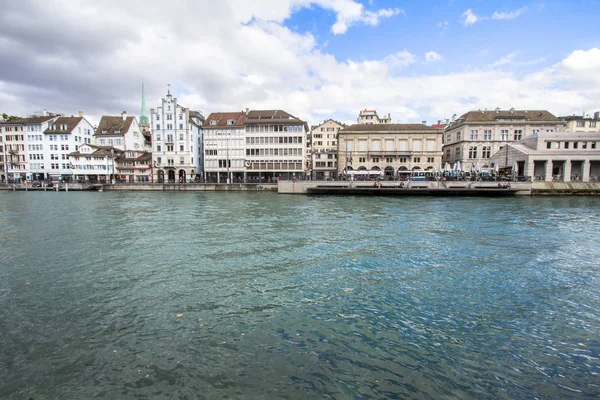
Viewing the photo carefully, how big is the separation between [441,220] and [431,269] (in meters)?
12.8

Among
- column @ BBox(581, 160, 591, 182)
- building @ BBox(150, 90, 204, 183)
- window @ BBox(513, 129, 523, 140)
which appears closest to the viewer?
column @ BBox(581, 160, 591, 182)

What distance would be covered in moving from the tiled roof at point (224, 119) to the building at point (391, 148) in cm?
2242

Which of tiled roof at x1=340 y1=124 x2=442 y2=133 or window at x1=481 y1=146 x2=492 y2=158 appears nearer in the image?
window at x1=481 y1=146 x2=492 y2=158

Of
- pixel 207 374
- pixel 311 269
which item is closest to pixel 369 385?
pixel 207 374

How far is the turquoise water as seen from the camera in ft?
16.1

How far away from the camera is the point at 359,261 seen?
1151 centimetres

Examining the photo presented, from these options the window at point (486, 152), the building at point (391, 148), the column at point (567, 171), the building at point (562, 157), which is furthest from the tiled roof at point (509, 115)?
the column at point (567, 171)

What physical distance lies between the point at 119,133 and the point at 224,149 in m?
26.9

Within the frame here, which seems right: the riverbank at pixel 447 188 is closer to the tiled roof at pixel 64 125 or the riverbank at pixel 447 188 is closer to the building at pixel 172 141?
the building at pixel 172 141

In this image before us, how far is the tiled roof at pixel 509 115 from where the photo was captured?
65.1 meters

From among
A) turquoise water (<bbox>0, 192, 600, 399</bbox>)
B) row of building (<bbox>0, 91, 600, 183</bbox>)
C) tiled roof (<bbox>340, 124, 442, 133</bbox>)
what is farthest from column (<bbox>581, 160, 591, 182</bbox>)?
turquoise water (<bbox>0, 192, 600, 399</bbox>)

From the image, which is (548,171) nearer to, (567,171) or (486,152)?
(567,171)

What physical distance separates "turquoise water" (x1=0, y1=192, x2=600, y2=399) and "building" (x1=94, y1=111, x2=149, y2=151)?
70152mm

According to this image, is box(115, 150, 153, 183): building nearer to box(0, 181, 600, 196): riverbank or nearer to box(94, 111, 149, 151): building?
box(94, 111, 149, 151): building
